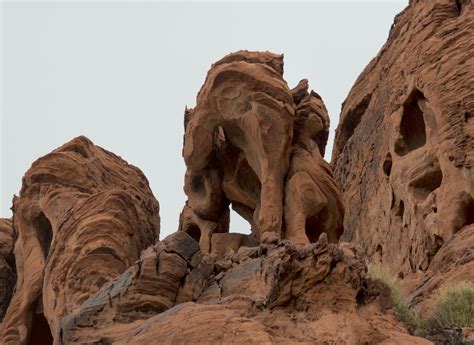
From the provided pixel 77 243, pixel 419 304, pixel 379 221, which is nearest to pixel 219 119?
pixel 77 243

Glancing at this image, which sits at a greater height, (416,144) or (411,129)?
(411,129)

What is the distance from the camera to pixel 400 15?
25875 millimetres

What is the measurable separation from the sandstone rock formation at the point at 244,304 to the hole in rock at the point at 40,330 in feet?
19.1

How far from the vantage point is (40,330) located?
712 inches

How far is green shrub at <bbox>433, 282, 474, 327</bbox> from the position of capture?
38.1ft

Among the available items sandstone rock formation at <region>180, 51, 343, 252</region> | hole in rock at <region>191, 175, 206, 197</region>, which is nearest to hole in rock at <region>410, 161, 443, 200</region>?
sandstone rock formation at <region>180, 51, 343, 252</region>

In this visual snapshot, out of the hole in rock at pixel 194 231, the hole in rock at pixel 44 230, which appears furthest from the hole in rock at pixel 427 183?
the hole in rock at pixel 44 230

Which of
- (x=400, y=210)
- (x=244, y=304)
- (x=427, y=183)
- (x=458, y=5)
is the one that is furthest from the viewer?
(x=400, y=210)

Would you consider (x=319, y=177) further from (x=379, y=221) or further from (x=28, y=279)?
(x=379, y=221)

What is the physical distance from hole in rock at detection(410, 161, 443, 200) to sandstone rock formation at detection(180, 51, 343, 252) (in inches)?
115

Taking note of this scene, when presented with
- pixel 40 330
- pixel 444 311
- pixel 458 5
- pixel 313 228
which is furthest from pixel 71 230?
pixel 458 5

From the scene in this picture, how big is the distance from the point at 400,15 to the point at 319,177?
383 inches

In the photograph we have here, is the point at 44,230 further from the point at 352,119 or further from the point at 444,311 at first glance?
the point at 352,119

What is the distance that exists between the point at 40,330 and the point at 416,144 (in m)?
8.96
